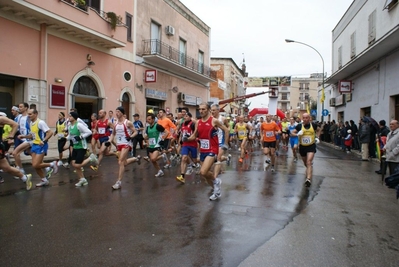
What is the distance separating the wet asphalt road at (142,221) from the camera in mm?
3660

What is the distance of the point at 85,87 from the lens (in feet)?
55.8

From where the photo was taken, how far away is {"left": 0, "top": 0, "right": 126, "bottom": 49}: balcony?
41.5ft

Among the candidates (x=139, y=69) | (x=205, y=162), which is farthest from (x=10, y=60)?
(x=205, y=162)

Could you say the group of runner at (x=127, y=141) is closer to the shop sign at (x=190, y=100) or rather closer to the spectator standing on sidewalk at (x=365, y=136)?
the spectator standing on sidewalk at (x=365, y=136)

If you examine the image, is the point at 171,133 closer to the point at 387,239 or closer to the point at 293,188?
the point at 293,188

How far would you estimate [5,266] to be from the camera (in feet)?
11.0

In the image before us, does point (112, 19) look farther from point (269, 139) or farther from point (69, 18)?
point (269, 139)

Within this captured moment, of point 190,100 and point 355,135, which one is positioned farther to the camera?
point 190,100

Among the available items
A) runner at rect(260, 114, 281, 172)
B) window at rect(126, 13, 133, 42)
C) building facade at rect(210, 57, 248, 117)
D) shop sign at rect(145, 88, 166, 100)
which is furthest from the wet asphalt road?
building facade at rect(210, 57, 248, 117)

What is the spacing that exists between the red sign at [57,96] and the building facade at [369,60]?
47.1 ft

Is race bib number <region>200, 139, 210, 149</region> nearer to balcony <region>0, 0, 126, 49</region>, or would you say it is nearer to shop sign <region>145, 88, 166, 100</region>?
balcony <region>0, 0, 126, 49</region>

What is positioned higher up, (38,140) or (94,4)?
(94,4)

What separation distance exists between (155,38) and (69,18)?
29.7 feet

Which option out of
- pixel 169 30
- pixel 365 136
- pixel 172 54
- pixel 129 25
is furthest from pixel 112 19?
pixel 365 136
